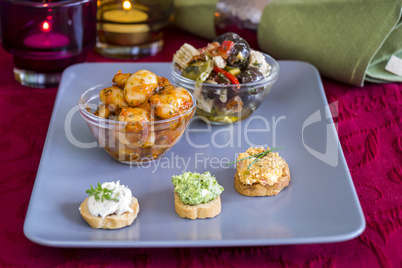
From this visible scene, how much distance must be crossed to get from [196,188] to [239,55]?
26.7 inches

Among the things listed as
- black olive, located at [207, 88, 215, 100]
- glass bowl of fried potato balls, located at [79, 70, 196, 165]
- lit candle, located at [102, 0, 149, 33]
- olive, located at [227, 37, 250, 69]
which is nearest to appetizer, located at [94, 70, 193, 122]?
glass bowl of fried potato balls, located at [79, 70, 196, 165]

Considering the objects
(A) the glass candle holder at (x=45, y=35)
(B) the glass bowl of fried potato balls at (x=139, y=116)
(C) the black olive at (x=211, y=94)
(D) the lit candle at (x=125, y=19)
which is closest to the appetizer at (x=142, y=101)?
(B) the glass bowl of fried potato balls at (x=139, y=116)

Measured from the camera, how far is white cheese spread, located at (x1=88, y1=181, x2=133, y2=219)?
159 centimetres

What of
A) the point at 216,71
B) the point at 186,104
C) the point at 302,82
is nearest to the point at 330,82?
the point at 302,82

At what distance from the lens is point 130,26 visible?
2.71 meters

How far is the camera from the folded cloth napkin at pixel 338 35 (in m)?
2.44

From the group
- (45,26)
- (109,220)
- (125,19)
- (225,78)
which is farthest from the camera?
(125,19)

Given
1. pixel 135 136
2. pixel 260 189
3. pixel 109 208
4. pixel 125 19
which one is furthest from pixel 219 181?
pixel 125 19

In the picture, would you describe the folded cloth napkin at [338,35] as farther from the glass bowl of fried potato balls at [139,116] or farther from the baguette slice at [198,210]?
the baguette slice at [198,210]

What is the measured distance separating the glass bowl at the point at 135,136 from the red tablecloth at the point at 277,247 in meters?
0.30

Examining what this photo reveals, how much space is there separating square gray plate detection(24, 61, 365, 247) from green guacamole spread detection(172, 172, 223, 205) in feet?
0.22

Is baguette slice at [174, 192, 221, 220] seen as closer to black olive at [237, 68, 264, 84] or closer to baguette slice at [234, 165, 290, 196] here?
baguette slice at [234, 165, 290, 196]

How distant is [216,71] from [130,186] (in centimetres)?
58

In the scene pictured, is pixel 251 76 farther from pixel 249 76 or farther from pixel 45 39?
pixel 45 39
